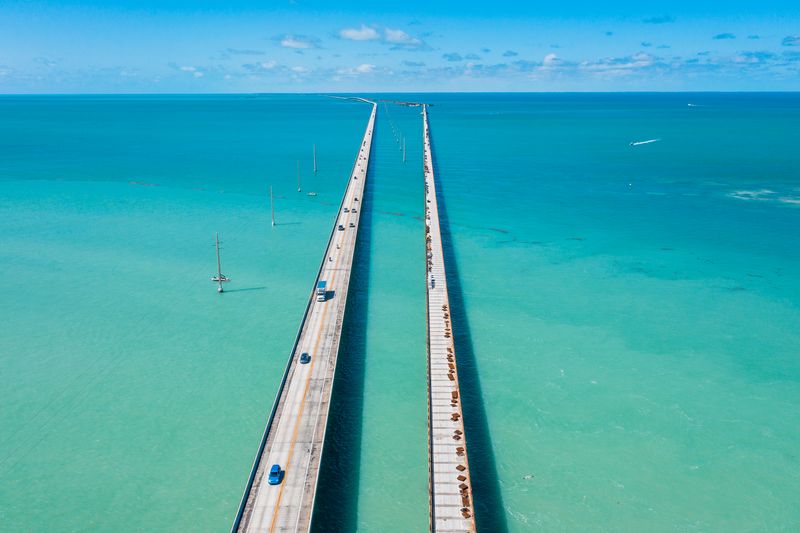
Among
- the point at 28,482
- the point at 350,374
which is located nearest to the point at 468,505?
the point at 350,374

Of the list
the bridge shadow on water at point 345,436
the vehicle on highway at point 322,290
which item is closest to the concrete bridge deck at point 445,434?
the bridge shadow on water at point 345,436

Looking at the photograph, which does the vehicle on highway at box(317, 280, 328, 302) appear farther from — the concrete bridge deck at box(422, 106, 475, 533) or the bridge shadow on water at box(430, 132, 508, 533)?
the bridge shadow on water at box(430, 132, 508, 533)

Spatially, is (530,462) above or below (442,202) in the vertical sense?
below

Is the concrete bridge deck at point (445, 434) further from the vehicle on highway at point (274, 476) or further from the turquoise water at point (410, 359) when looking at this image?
the vehicle on highway at point (274, 476)

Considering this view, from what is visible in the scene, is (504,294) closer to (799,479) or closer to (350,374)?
(350,374)

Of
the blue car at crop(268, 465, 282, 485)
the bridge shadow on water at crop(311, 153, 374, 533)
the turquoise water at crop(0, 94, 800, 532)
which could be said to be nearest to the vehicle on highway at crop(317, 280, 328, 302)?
the bridge shadow on water at crop(311, 153, 374, 533)

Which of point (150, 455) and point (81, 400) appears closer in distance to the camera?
point (150, 455)
